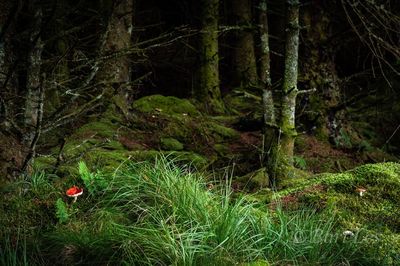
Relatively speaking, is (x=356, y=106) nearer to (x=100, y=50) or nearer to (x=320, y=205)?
(x=320, y=205)

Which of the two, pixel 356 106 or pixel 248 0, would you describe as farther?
pixel 248 0

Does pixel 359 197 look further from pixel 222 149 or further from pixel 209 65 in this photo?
pixel 209 65

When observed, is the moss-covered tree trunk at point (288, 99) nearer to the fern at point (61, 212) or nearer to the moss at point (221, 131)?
the moss at point (221, 131)

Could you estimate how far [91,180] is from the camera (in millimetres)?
4379

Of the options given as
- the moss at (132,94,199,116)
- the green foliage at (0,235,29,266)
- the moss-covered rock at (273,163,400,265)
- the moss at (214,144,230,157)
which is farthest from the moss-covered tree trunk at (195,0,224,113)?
the green foliage at (0,235,29,266)

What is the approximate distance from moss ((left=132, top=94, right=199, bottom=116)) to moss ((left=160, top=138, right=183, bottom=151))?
1658 millimetres

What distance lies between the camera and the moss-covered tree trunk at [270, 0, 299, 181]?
646 cm

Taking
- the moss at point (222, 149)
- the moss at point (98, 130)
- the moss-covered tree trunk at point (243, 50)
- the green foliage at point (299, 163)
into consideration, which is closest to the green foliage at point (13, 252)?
the moss at point (98, 130)

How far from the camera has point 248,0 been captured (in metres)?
13.9

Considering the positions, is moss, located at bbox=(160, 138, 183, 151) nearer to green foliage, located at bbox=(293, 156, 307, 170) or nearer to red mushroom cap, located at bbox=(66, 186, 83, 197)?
green foliage, located at bbox=(293, 156, 307, 170)

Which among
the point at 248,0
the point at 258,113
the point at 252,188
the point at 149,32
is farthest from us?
the point at 149,32

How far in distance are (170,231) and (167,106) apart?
7.14 meters

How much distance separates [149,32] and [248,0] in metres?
4.06

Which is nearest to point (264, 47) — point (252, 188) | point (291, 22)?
point (291, 22)
